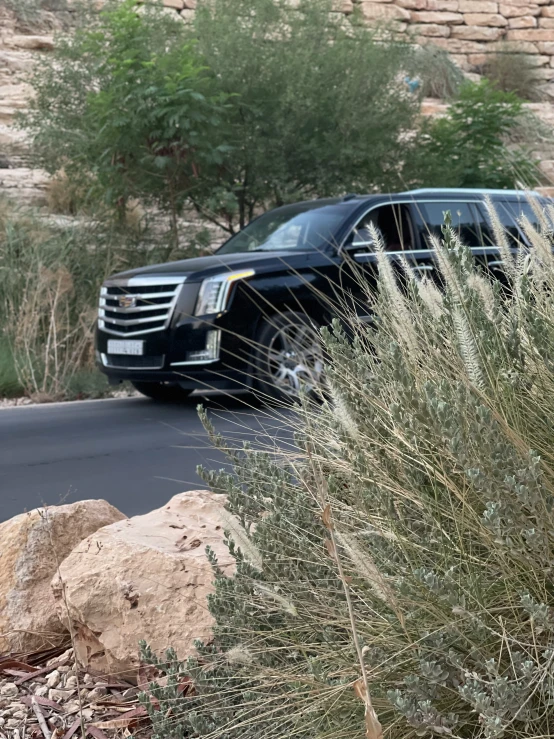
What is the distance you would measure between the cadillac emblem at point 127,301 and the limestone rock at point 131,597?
7022mm

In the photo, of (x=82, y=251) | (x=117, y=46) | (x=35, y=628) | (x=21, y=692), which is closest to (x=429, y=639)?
(x=21, y=692)

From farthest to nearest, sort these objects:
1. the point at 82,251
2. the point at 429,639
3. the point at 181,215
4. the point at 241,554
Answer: the point at 181,215 → the point at 82,251 → the point at 241,554 → the point at 429,639

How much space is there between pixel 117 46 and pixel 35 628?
12.5 metres

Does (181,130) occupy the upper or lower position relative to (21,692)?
upper

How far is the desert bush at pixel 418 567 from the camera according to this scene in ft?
6.79

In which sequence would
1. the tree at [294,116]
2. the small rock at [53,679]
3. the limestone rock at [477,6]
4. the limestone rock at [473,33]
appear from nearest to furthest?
1. the small rock at [53,679]
2. the tree at [294,116]
3. the limestone rock at [473,33]
4. the limestone rock at [477,6]

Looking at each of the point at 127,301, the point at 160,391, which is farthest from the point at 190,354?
the point at 160,391

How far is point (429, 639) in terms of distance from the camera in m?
2.18

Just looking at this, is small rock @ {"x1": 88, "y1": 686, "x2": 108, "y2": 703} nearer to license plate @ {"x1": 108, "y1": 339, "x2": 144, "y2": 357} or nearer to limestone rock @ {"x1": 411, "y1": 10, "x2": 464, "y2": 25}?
license plate @ {"x1": 108, "y1": 339, "x2": 144, "y2": 357}

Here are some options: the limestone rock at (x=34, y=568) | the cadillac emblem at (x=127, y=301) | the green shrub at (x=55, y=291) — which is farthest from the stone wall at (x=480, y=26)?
the limestone rock at (x=34, y=568)

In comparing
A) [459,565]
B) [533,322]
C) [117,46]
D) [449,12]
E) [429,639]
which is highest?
[449,12]

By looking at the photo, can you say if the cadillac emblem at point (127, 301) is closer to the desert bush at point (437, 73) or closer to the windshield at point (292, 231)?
the windshield at point (292, 231)

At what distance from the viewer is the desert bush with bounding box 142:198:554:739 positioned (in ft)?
6.79

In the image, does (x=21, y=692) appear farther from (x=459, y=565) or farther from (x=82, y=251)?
(x=82, y=251)
